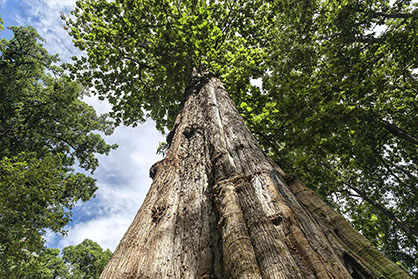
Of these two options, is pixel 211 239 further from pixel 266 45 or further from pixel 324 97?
pixel 266 45

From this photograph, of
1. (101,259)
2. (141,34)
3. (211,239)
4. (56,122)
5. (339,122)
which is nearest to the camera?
(211,239)

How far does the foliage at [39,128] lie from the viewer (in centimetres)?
809

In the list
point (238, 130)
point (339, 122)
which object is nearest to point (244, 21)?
point (339, 122)

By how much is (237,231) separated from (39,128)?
1521 cm

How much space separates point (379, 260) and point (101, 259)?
1225 inches

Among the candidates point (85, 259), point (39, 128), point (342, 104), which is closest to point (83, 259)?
point (85, 259)

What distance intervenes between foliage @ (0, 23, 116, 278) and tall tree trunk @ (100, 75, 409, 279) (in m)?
7.90

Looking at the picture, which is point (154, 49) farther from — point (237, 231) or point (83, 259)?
point (83, 259)

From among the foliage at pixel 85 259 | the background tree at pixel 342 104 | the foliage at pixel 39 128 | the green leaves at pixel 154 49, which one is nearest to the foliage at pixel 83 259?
the foliage at pixel 85 259

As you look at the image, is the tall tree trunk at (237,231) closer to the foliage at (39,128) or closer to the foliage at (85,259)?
the foliage at (39,128)

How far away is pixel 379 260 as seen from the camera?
1287 mm

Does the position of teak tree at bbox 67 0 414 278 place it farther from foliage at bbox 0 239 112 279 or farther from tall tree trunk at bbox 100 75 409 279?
foliage at bbox 0 239 112 279

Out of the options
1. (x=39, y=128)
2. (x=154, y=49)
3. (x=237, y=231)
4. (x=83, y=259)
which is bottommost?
(x=237, y=231)

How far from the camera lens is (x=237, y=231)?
1.26m
